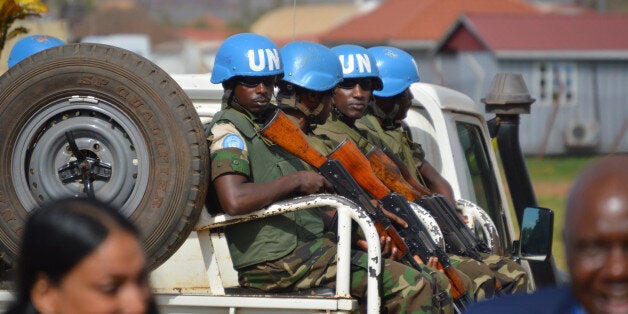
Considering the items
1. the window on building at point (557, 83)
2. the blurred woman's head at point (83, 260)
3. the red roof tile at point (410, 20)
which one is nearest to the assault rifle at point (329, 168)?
the blurred woman's head at point (83, 260)

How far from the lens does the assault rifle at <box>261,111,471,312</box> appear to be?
463cm

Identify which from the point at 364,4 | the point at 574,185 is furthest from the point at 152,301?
the point at 364,4

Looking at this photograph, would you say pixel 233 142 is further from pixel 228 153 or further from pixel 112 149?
pixel 112 149

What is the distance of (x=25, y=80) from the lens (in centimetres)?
432

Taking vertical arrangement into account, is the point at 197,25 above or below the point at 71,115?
above

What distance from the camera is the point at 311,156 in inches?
185

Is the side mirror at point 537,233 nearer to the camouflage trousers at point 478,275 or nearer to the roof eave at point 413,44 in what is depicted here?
the camouflage trousers at point 478,275

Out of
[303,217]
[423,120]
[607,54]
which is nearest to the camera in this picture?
[303,217]

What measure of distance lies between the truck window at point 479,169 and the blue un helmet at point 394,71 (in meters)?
0.34

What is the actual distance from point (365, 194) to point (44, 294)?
8.12 feet

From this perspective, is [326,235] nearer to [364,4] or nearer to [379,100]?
[379,100]

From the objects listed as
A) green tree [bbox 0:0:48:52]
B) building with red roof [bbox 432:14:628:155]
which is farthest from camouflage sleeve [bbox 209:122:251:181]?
building with red roof [bbox 432:14:628:155]

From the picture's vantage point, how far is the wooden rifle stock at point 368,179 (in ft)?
15.7

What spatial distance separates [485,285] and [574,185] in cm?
285
